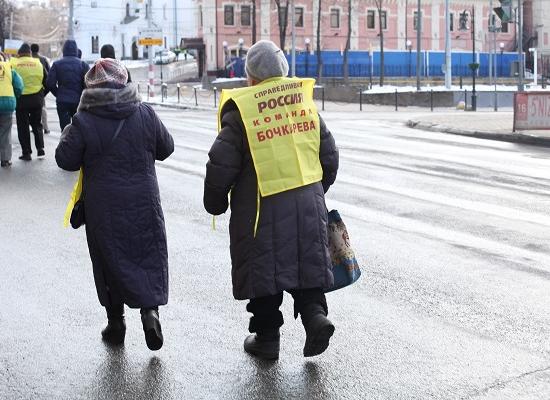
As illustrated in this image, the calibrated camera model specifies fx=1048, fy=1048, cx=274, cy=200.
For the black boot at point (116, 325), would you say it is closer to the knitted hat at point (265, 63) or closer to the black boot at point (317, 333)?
the black boot at point (317, 333)

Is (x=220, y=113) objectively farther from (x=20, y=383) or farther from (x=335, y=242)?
(x=20, y=383)

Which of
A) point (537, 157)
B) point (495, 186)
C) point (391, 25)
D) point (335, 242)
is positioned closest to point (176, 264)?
point (335, 242)

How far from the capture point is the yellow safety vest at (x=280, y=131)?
5.40 meters

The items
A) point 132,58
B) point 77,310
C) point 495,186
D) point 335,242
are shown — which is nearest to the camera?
point 335,242

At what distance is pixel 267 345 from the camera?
18.6 feet

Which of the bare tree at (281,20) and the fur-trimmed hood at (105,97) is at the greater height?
the bare tree at (281,20)

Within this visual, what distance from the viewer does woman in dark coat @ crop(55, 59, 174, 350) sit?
5781 millimetres

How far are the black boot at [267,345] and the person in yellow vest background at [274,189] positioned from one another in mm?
189

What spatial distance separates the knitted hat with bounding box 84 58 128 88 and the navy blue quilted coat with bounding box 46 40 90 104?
10.4m

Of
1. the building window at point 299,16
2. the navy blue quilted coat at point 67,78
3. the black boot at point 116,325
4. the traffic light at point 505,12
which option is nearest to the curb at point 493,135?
the traffic light at point 505,12

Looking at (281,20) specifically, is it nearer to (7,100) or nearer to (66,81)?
(66,81)

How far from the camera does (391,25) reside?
84.5 m

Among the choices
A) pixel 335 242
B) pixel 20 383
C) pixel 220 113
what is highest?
pixel 220 113

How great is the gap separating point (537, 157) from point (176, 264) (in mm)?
11987
